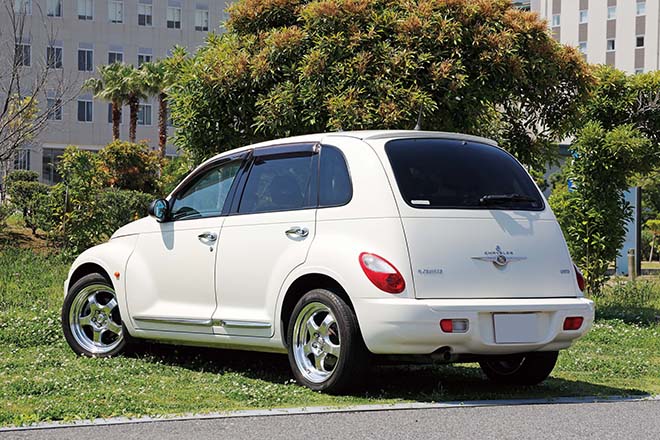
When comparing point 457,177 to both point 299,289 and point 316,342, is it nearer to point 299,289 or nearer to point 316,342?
point 299,289

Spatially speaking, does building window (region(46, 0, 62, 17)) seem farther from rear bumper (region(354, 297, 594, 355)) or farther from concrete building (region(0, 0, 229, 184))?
rear bumper (region(354, 297, 594, 355))

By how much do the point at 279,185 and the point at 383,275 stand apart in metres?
1.54

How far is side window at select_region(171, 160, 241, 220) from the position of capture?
8969mm

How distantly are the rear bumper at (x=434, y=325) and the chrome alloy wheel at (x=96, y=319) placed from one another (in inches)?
123

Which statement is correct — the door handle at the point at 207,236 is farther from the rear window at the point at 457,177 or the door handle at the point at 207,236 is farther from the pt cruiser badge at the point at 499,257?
the pt cruiser badge at the point at 499,257

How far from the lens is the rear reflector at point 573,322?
7682mm

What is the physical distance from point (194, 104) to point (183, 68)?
Result: 2.02 feet

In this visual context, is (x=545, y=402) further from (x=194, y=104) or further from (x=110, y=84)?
(x=110, y=84)

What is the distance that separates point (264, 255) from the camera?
819 cm

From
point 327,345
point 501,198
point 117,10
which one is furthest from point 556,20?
point 327,345

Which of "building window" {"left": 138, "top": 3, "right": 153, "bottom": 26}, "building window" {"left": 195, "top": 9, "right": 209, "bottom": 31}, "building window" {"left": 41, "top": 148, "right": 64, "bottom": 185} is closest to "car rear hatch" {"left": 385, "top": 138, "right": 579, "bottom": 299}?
"building window" {"left": 41, "top": 148, "right": 64, "bottom": 185}

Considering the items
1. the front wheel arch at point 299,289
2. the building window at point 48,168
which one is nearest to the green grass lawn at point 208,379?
the front wheel arch at point 299,289

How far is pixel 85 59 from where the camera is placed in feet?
224

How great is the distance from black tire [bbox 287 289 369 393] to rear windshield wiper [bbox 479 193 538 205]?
1.24 meters
